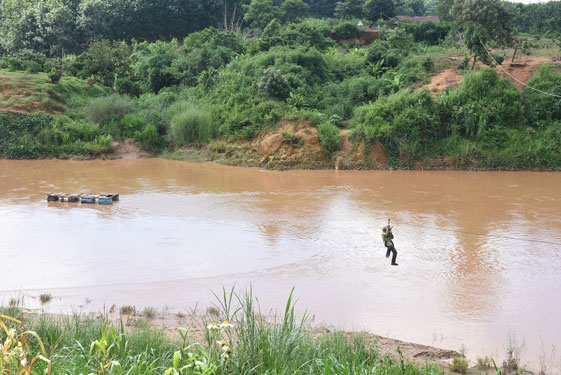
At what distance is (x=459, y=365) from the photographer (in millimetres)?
5973

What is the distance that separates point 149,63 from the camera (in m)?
32.4

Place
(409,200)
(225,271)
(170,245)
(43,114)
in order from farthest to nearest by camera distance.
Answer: (43,114) → (409,200) → (170,245) → (225,271)

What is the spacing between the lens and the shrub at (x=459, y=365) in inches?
234

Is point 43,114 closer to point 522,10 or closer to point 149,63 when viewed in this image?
point 149,63

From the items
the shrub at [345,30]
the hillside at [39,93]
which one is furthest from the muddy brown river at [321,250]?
the shrub at [345,30]

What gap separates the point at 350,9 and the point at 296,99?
2189 centimetres

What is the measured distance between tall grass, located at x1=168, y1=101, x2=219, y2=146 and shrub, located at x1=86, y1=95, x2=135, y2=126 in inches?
126

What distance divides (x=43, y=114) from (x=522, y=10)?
36426 mm

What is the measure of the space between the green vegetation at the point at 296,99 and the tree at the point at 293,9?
8493mm

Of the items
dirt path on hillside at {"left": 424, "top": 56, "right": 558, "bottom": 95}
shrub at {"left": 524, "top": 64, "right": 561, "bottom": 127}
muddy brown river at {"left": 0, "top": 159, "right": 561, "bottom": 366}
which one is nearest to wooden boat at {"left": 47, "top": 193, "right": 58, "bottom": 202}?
muddy brown river at {"left": 0, "top": 159, "right": 561, "bottom": 366}

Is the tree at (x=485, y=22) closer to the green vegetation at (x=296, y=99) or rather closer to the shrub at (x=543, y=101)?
the green vegetation at (x=296, y=99)

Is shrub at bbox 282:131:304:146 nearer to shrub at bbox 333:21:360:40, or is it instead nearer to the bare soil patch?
the bare soil patch

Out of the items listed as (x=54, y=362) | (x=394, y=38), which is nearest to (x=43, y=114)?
(x=394, y=38)

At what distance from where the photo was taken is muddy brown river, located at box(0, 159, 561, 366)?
8.19m
